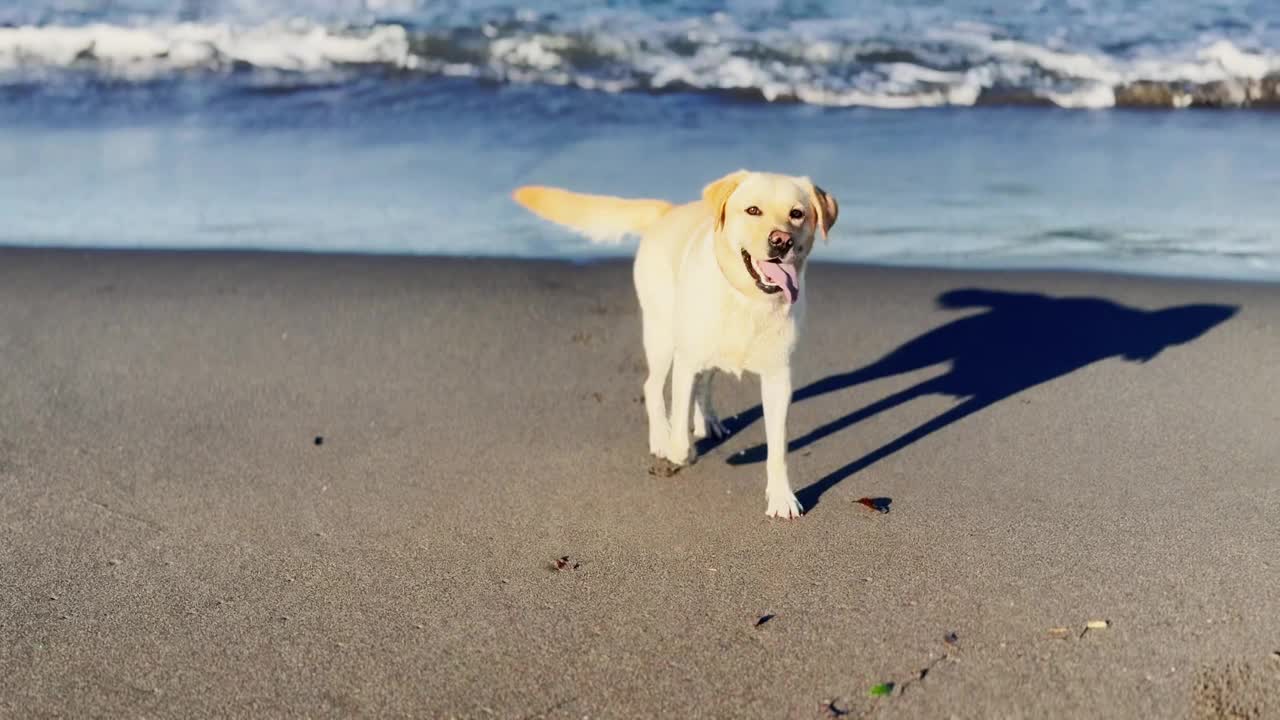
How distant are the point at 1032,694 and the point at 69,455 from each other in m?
3.02

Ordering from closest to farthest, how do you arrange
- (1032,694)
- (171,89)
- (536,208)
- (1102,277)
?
(1032,694) → (536,208) → (1102,277) → (171,89)

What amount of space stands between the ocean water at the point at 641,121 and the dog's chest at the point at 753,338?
2690 millimetres

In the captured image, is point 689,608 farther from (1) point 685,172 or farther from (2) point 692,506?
(1) point 685,172

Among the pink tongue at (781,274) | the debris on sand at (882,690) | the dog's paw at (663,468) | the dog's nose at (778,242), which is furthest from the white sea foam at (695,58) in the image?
the debris on sand at (882,690)

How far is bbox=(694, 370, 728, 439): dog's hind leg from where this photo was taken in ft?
15.6

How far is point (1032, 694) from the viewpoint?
3076 mm

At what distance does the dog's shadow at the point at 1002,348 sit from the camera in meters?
4.91

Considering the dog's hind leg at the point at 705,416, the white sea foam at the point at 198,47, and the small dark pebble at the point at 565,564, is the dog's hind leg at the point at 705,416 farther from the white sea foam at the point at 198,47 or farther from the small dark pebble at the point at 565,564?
the white sea foam at the point at 198,47

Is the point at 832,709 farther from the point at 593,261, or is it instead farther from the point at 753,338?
the point at 593,261

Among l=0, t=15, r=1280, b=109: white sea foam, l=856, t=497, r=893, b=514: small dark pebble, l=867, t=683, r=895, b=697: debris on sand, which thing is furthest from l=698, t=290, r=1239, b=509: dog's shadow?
l=0, t=15, r=1280, b=109: white sea foam

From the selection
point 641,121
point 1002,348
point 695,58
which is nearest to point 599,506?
point 1002,348

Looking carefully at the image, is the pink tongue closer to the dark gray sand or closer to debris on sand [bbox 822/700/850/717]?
the dark gray sand

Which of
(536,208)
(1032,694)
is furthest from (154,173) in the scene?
(1032,694)

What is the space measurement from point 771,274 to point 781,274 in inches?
1.3
